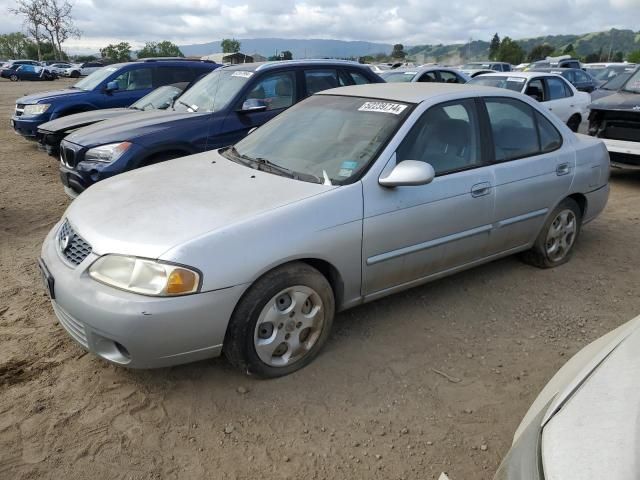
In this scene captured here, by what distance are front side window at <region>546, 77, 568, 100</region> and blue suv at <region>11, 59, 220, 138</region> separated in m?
6.66

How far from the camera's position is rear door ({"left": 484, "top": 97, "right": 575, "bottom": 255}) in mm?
3934

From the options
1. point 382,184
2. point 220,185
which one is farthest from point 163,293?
point 382,184

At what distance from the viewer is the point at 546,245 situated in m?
4.49

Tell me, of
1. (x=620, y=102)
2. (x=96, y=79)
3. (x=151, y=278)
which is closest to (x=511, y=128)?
(x=151, y=278)

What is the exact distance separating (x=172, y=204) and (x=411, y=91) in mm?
1979

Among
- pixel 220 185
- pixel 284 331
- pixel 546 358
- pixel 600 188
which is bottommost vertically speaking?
pixel 546 358

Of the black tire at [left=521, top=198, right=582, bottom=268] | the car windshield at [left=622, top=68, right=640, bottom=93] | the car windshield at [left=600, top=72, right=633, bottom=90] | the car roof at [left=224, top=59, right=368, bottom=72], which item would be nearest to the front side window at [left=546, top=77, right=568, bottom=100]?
the car windshield at [left=600, top=72, right=633, bottom=90]

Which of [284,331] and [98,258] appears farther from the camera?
[284,331]

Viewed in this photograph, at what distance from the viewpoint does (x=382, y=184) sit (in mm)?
3189

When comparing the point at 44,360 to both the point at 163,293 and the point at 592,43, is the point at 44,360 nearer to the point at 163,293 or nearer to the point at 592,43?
the point at 163,293

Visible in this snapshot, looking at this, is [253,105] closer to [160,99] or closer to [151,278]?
[160,99]

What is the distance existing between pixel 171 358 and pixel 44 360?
106 cm

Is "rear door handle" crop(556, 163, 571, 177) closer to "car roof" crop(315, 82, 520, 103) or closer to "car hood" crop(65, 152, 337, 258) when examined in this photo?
"car roof" crop(315, 82, 520, 103)

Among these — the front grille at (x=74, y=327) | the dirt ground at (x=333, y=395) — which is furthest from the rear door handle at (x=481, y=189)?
the front grille at (x=74, y=327)
